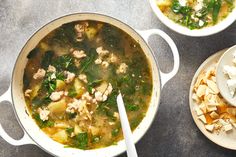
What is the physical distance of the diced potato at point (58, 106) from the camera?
2686 millimetres

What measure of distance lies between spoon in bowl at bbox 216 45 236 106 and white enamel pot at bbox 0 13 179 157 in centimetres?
28

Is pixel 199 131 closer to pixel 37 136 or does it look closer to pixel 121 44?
pixel 121 44

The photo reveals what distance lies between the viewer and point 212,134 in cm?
277

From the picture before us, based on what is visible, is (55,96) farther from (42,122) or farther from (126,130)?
(126,130)

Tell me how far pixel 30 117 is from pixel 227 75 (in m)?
0.98

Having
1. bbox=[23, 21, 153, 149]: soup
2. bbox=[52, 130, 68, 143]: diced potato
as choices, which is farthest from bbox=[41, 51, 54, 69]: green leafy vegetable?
bbox=[52, 130, 68, 143]: diced potato

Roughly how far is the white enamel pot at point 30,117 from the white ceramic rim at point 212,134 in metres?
0.21

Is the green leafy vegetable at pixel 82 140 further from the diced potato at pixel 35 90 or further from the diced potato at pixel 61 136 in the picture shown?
the diced potato at pixel 35 90

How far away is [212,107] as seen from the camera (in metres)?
2.73

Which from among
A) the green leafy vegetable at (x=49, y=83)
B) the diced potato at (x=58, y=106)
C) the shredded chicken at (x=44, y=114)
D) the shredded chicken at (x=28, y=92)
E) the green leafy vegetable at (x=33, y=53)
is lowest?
the shredded chicken at (x=44, y=114)

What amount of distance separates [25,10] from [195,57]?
0.89 metres

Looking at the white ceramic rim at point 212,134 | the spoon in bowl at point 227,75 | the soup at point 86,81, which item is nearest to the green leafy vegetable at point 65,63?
the soup at point 86,81

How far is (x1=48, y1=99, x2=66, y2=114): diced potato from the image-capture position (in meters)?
2.69

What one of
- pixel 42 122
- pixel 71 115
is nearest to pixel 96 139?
pixel 71 115
